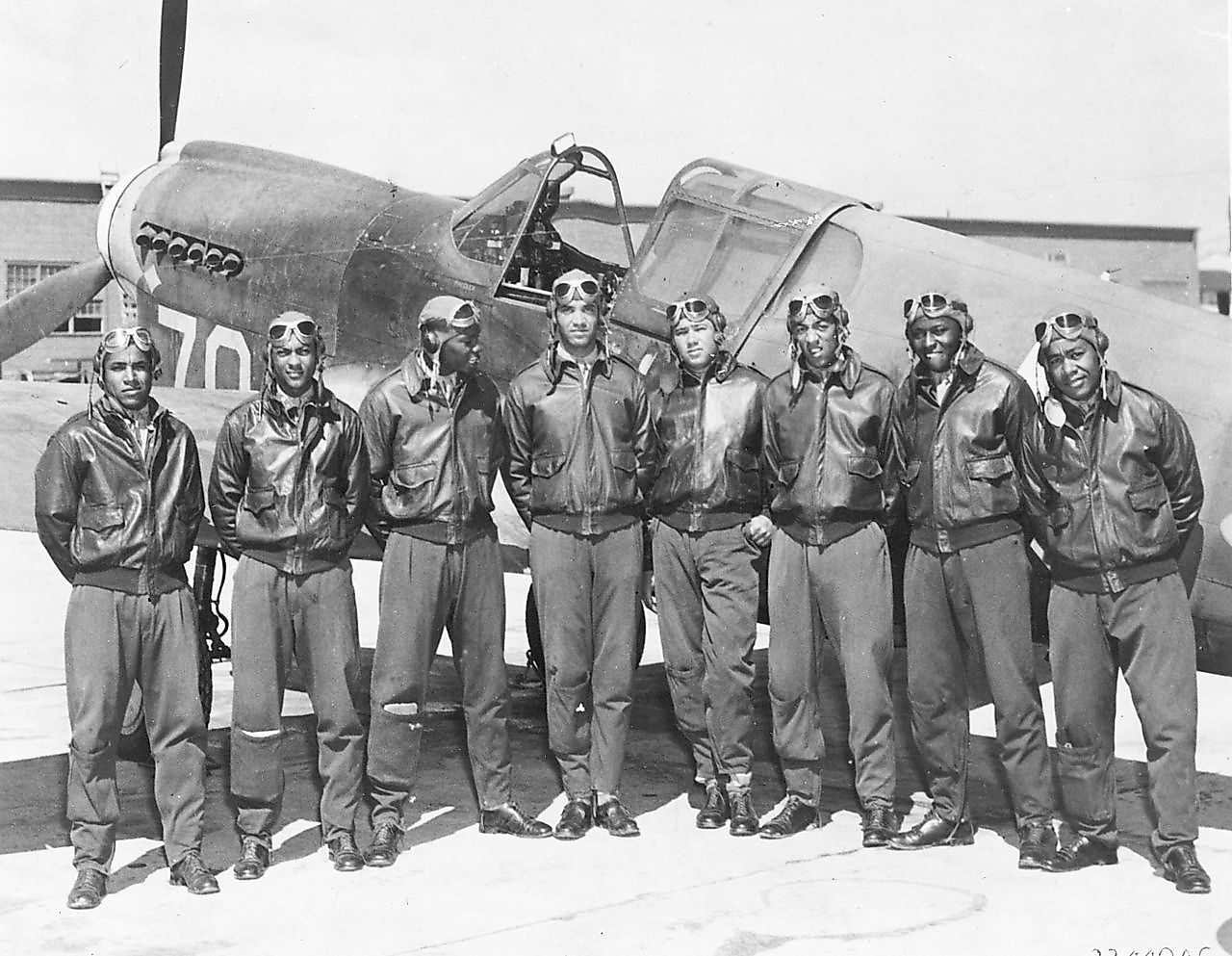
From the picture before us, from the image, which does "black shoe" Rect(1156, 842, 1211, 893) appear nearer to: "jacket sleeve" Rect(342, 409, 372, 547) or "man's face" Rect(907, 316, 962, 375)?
"man's face" Rect(907, 316, 962, 375)

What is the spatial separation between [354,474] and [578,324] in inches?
43.7

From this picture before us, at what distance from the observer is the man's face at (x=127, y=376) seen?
4938 millimetres

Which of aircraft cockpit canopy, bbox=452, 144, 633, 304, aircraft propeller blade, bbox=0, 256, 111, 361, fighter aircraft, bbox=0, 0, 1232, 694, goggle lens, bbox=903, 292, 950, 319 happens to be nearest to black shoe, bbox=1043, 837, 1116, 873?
fighter aircraft, bbox=0, 0, 1232, 694

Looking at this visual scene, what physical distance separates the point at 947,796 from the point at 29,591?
10.5m

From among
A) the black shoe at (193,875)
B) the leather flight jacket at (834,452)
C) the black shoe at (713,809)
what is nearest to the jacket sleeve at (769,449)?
the leather flight jacket at (834,452)

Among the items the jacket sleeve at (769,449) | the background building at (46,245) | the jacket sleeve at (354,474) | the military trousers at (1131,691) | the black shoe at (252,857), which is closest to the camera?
the military trousers at (1131,691)

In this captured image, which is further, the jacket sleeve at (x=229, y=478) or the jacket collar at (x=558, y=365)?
the jacket collar at (x=558, y=365)

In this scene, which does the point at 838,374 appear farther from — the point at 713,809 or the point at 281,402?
the point at 281,402

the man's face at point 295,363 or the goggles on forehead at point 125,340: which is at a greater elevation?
the goggles on forehead at point 125,340

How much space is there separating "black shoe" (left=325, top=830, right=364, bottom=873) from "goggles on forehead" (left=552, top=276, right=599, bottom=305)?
2.29 meters

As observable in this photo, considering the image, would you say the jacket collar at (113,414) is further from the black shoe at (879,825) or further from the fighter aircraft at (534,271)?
the black shoe at (879,825)

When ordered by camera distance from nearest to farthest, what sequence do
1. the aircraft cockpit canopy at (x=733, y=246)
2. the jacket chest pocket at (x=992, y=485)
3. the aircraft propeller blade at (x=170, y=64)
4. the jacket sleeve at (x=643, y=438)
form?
the jacket chest pocket at (x=992, y=485), the jacket sleeve at (x=643, y=438), the aircraft cockpit canopy at (x=733, y=246), the aircraft propeller blade at (x=170, y=64)

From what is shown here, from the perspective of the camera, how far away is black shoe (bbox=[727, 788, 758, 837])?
5602 mm

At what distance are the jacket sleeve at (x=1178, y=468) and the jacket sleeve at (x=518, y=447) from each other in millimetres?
2436
